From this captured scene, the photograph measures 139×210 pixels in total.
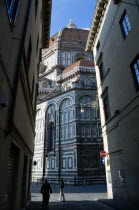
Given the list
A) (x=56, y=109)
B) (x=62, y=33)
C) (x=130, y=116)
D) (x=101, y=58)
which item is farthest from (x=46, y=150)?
(x=62, y=33)

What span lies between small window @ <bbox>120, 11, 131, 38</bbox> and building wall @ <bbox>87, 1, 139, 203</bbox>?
23cm

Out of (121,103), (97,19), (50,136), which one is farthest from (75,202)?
(50,136)

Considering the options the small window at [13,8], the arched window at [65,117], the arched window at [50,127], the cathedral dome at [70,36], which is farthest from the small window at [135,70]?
the cathedral dome at [70,36]

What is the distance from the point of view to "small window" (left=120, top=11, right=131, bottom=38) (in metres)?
8.41

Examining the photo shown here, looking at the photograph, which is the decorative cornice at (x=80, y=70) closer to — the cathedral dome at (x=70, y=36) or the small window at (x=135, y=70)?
the cathedral dome at (x=70, y=36)

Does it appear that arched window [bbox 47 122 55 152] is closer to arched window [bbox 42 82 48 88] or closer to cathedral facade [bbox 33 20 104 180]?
cathedral facade [bbox 33 20 104 180]

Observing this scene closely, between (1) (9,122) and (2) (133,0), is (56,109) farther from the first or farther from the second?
(1) (9,122)

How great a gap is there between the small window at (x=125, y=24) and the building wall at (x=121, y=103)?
0.75 feet

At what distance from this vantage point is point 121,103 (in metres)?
8.87

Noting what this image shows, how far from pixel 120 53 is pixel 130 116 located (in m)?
3.86

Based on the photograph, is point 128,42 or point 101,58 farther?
point 101,58

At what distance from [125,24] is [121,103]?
14.7ft

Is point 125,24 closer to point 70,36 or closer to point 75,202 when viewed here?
point 75,202

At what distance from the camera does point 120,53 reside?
9.13 metres
